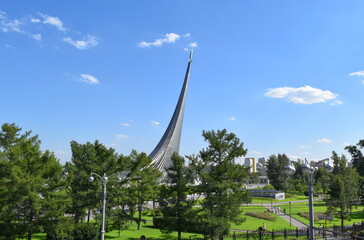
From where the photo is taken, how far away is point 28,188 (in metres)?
20.7

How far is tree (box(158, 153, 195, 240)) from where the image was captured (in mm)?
26797

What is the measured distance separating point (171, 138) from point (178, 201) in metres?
55.6

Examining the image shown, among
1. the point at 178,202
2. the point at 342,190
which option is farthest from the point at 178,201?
the point at 342,190

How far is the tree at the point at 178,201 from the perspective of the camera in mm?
26797

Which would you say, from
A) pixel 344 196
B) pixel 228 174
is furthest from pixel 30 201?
pixel 344 196

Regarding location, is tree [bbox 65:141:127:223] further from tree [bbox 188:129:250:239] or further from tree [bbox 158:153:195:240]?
tree [bbox 188:129:250:239]

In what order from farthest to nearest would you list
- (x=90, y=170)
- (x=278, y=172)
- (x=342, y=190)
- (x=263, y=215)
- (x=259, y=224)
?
1. (x=278, y=172)
2. (x=263, y=215)
3. (x=259, y=224)
4. (x=342, y=190)
5. (x=90, y=170)

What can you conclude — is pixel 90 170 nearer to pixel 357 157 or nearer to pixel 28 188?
pixel 28 188

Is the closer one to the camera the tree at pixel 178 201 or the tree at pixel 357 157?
the tree at pixel 178 201

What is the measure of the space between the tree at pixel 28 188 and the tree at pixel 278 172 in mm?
70970

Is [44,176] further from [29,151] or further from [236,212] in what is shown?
[236,212]

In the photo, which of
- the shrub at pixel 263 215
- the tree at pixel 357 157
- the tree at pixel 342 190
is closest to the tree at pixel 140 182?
the shrub at pixel 263 215

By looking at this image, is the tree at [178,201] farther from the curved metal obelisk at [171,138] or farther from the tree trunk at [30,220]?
the curved metal obelisk at [171,138]

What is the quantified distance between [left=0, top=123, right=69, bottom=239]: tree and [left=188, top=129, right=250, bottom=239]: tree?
11.1m
